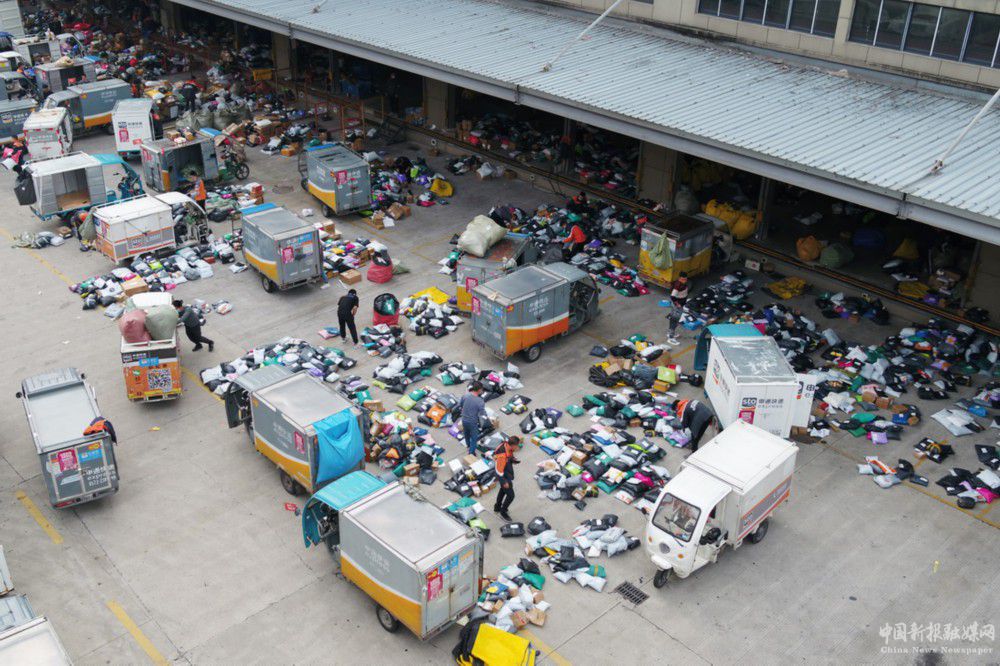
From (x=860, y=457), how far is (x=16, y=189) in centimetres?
2480

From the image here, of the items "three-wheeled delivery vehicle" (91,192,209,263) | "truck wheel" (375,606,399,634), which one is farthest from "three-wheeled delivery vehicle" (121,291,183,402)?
"truck wheel" (375,606,399,634)

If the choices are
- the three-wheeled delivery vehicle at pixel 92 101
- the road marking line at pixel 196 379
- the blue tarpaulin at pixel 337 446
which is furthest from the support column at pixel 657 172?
the three-wheeled delivery vehicle at pixel 92 101

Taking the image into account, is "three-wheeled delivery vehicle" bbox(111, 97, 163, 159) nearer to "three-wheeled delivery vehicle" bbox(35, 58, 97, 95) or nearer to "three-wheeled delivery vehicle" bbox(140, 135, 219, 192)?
"three-wheeled delivery vehicle" bbox(140, 135, 219, 192)

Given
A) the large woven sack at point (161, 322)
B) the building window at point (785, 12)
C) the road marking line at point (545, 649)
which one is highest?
the building window at point (785, 12)

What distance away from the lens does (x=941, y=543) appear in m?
15.2

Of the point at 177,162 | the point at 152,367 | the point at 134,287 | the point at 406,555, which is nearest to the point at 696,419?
the point at 406,555

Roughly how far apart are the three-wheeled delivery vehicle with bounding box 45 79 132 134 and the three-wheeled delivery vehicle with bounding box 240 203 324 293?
618 inches

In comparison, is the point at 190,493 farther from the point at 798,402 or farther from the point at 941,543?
the point at 941,543

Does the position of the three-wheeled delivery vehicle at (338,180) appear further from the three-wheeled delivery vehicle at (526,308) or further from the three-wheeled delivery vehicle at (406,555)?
the three-wheeled delivery vehicle at (406,555)

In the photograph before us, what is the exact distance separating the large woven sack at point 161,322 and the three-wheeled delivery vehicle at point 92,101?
19.7 metres

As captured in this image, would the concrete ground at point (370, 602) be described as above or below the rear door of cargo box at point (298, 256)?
below

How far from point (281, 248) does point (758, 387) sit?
12016 mm

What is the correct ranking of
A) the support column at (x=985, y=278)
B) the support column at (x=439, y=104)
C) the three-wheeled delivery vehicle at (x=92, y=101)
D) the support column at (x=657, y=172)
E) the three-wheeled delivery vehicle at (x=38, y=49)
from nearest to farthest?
the support column at (x=985, y=278) → the support column at (x=657, y=172) → the support column at (x=439, y=104) → the three-wheeled delivery vehicle at (x=92, y=101) → the three-wheeled delivery vehicle at (x=38, y=49)

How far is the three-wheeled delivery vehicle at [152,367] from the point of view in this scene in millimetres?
18375
